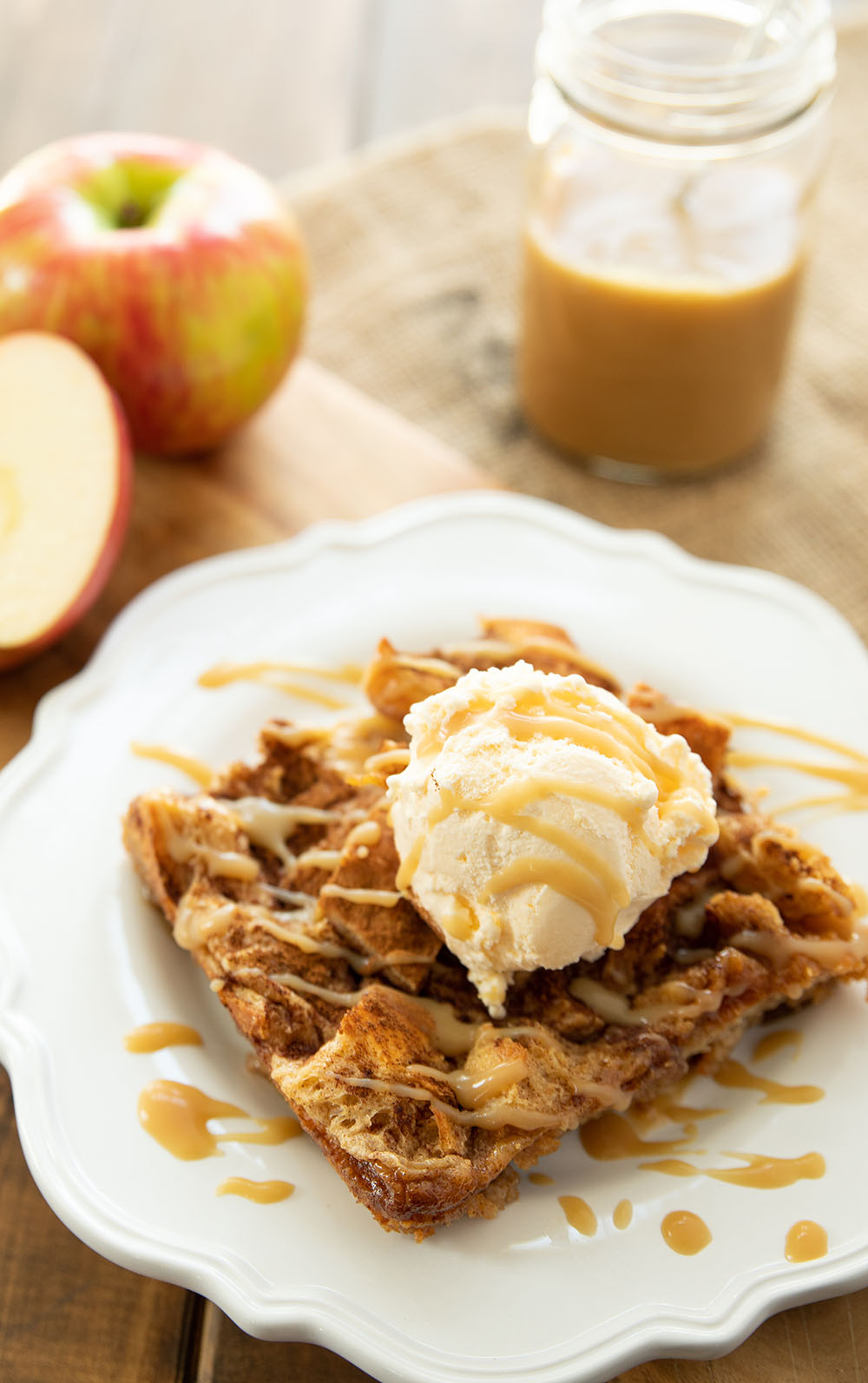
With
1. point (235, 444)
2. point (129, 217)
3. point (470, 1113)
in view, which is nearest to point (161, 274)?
point (129, 217)

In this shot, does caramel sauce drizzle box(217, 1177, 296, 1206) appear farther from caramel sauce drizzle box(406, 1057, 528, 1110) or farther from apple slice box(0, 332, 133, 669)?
apple slice box(0, 332, 133, 669)

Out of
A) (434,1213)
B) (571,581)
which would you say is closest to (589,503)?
(571,581)

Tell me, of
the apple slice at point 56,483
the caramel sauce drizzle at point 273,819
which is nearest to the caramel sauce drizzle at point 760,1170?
the caramel sauce drizzle at point 273,819

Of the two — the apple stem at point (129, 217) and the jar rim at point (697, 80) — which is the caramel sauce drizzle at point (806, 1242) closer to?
the jar rim at point (697, 80)

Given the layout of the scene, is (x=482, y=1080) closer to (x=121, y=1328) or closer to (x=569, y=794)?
(x=569, y=794)

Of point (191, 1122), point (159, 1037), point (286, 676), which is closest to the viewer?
point (191, 1122)

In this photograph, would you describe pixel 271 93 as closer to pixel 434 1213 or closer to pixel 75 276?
pixel 75 276

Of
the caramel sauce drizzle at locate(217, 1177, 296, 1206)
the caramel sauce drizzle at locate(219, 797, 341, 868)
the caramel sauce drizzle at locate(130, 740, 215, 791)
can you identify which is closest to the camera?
the caramel sauce drizzle at locate(217, 1177, 296, 1206)

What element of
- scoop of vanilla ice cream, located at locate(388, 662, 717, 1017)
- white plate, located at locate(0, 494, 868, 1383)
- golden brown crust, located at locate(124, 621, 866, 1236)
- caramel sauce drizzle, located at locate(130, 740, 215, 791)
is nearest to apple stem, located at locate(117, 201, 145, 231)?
white plate, located at locate(0, 494, 868, 1383)
